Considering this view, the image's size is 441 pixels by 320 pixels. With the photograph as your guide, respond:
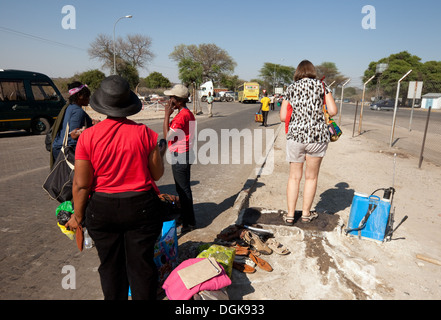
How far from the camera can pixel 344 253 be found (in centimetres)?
359

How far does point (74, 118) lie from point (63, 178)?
0.76 meters

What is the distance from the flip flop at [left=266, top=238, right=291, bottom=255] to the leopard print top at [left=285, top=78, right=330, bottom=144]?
1.29m

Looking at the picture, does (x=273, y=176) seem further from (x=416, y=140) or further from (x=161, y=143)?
(x=416, y=140)

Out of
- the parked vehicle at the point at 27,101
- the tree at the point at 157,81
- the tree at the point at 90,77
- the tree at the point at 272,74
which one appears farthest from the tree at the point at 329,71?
the parked vehicle at the point at 27,101

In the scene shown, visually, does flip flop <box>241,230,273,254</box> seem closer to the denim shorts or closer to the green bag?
the green bag

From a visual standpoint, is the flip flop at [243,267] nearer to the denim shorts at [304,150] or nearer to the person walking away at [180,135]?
the person walking away at [180,135]

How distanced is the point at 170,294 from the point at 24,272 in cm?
180

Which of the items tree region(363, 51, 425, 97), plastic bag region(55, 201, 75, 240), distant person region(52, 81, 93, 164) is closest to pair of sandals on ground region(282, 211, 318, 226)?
plastic bag region(55, 201, 75, 240)

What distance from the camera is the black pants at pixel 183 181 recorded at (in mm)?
3893

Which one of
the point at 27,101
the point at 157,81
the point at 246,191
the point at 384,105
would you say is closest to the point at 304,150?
the point at 246,191

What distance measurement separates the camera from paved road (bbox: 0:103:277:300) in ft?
9.66
